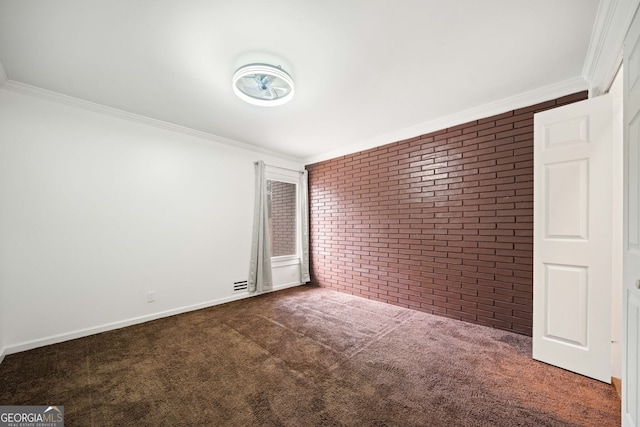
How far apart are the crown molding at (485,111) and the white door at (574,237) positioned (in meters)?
0.62

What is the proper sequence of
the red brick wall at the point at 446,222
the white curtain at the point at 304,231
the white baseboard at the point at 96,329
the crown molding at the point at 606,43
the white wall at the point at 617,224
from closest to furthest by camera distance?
1. the crown molding at the point at 606,43
2. the white wall at the point at 617,224
3. the white baseboard at the point at 96,329
4. the red brick wall at the point at 446,222
5. the white curtain at the point at 304,231

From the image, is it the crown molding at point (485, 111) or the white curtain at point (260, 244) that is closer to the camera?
the crown molding at point (485, 111)

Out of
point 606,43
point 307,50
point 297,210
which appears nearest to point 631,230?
point 606,43

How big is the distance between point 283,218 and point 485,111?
3.66 meters

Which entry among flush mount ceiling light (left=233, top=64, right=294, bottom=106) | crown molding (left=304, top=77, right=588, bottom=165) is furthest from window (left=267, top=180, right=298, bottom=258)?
flush mount ceiling light (left=233, top=64, right=294, bottom=106)

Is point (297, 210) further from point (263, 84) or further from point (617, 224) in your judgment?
point (617, 224)

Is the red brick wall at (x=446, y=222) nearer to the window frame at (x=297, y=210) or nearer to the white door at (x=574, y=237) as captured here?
the white door at (x=574, y=237)

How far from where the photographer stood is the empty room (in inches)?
62.3

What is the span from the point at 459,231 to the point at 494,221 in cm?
39

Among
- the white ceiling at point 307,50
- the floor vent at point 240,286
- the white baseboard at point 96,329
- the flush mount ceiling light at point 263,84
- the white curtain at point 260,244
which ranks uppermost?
the white ceiling at point 307,50

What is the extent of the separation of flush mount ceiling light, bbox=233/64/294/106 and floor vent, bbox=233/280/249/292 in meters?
2.85

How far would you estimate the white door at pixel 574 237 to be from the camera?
1.83 meters

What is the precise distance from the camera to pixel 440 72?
2.21m

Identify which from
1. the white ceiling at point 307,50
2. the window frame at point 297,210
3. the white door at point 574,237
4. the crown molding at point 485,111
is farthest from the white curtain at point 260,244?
the white door at point 574,237
